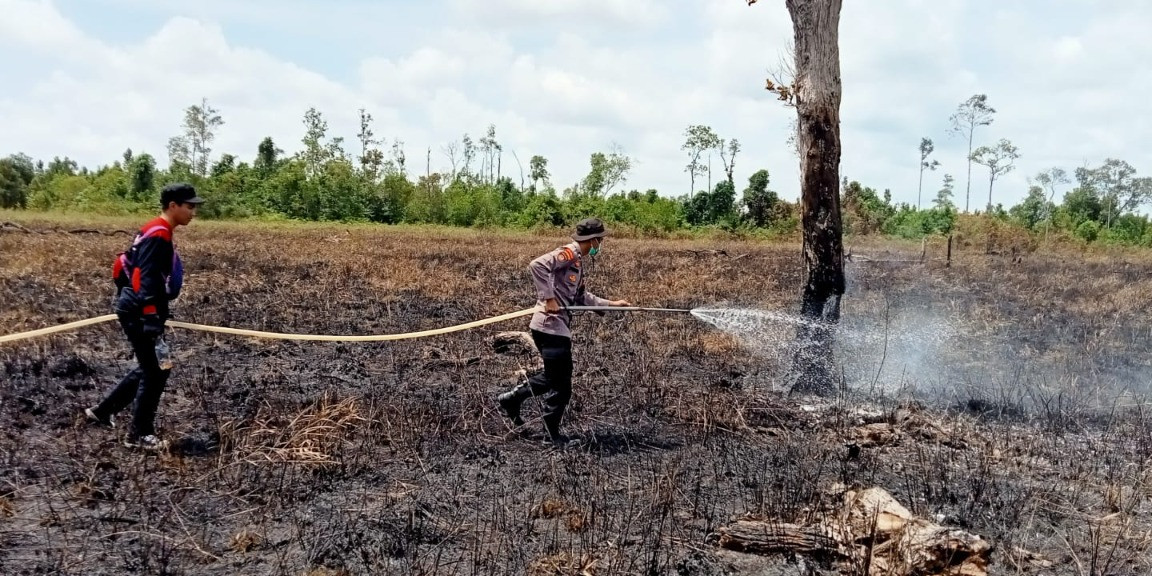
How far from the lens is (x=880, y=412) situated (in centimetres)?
648

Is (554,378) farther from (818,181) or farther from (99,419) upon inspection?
(818,181)

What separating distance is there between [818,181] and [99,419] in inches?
239

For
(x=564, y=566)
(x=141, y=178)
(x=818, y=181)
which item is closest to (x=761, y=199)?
(x=141, y=178)

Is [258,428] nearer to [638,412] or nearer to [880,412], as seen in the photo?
[638,412]

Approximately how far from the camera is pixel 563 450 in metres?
5.35

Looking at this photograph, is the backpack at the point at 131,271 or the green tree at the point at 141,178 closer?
the backpack at the point at 131,271

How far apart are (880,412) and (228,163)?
149ft

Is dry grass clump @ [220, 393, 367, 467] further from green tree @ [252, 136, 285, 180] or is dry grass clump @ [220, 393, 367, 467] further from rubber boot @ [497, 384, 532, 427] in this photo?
green tree @ [252, 136, 285, 180]

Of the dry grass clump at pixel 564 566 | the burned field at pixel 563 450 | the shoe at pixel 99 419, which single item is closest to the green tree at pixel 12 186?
the burned field at pixel 563 450

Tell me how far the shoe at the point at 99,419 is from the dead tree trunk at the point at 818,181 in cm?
550

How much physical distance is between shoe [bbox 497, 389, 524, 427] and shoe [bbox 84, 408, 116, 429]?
105 inches

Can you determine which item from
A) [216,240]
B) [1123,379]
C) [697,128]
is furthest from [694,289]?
[697,128]

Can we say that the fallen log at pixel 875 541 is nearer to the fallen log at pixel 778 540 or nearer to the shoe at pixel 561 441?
the fallen log at pixel 778 540

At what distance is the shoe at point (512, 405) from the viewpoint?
571 centimetres
